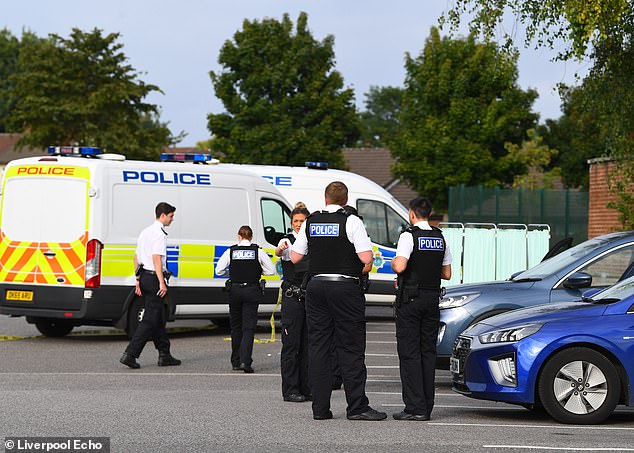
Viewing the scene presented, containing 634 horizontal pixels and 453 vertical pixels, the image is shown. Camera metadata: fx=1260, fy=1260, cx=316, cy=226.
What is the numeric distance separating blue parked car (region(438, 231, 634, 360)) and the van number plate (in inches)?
256

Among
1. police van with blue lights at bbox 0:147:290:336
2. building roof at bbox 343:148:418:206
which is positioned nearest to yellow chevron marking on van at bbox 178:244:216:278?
police van with blue lights at bbox 0:147:290:336

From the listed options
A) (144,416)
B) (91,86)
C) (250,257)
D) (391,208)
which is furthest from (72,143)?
(144,416)

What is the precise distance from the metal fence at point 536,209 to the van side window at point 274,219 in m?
13.2

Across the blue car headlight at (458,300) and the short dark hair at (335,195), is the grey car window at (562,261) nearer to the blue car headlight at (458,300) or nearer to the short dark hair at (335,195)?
the blue car headlight at (458,300)

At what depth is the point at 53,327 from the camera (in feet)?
59.0

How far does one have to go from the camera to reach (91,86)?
57.5 meters

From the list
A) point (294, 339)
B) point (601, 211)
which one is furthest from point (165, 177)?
point (601, 211)

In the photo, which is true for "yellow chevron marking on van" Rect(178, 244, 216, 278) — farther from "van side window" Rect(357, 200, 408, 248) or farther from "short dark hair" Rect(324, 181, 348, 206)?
"short dark hair" Rect(324, 181, 348, 206)

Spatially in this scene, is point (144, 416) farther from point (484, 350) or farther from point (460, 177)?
point (460, 177)

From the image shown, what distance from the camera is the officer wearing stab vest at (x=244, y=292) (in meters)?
13.7

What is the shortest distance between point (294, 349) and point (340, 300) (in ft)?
5.75

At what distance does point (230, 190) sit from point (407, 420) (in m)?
9.12

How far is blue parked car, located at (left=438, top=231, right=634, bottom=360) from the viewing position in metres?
12.1

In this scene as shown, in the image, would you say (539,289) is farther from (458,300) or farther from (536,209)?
(536,209)
